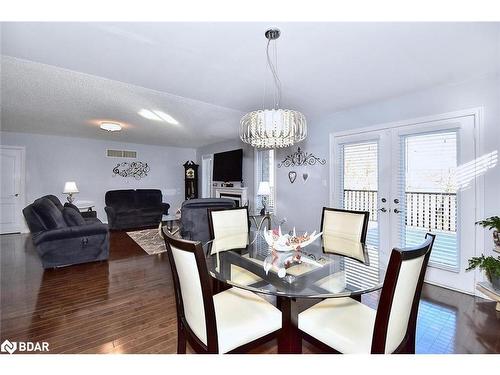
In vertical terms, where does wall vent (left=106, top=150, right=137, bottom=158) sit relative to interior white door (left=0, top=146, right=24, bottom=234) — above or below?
above

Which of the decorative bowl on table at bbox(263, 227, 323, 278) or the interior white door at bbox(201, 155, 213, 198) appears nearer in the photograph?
the decorative bowl on table at bbox(263, 227, 323, 278)

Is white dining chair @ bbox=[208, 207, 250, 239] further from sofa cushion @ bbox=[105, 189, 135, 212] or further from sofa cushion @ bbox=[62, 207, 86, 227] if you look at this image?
sofa cushion @ bbox=[105, 189, 135, 212]

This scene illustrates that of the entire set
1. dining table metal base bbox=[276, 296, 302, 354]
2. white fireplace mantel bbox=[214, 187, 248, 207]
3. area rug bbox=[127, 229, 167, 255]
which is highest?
white fireplace mantel bbox=[214, 187, 248, 207]

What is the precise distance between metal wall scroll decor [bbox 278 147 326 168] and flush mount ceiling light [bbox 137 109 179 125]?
2.28 m

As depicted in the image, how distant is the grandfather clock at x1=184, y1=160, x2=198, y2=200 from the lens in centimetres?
745

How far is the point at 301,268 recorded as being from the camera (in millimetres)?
1676

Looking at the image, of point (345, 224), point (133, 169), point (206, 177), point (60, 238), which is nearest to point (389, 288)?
point (345, 224)

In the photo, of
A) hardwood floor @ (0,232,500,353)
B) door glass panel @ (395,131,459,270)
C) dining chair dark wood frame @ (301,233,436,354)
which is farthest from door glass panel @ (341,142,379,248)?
dining chair dark wood frame @ (301,233,436,354)

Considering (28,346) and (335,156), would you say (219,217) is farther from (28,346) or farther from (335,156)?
(335,156)

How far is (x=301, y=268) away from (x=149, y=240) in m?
3.96

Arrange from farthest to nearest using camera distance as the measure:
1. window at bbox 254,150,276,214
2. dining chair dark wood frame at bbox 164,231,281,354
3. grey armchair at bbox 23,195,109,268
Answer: window at bbox 254,150,276,214 → grey armchair at bbox 23,195,109,268 → dining chair dark wood frame at bbox 164,231,281,354

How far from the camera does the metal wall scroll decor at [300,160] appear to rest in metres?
4.10

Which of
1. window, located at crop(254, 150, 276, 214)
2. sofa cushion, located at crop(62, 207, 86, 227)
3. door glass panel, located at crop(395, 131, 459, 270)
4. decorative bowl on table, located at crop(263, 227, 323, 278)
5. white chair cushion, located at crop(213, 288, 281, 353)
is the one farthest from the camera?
window, located at crop(254, 150, 276, 214)
